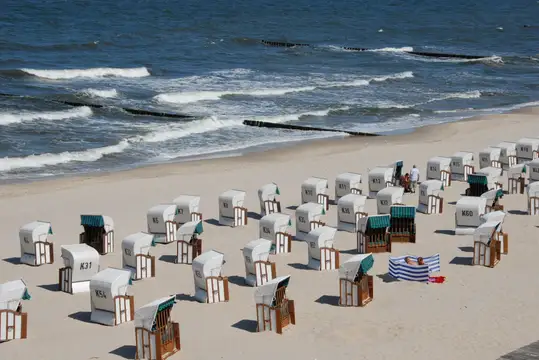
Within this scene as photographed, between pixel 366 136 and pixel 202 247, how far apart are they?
69.4 ft

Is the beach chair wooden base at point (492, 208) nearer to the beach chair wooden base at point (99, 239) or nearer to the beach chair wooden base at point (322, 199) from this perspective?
the beach chair wooden base at point (322, 199)

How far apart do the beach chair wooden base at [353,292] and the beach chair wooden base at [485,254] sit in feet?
14.6

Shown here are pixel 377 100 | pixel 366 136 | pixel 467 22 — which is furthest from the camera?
pixel 467 22

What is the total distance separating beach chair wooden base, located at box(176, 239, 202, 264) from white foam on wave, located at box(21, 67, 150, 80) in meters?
42.0

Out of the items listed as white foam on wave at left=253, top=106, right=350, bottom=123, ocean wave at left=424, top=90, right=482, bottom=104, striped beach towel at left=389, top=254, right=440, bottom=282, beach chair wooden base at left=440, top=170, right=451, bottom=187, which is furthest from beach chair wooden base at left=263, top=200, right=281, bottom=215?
ocean wave at left=424, top=90, right=482, bottom=104

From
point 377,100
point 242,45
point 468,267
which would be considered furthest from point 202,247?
point 242,45

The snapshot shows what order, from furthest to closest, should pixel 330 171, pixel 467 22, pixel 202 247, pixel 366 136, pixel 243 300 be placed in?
pixel 467 22 < pixel 366 136 < pixel 330 171 < pixel 202 247 < pixel 243 300

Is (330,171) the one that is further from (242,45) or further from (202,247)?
(242,45)

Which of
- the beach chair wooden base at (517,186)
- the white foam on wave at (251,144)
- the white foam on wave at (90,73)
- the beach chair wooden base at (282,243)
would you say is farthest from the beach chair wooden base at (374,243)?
the white foam on wave at (90,73)

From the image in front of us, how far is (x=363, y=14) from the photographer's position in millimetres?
122938

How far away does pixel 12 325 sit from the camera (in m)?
24.8

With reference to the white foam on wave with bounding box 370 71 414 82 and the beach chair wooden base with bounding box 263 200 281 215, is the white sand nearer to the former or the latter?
the beach chair wooden base with bounding box 263 200 281 215

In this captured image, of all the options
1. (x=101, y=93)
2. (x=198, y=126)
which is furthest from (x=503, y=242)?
(x=101, y=93)

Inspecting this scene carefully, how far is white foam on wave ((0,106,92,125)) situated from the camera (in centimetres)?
5483
